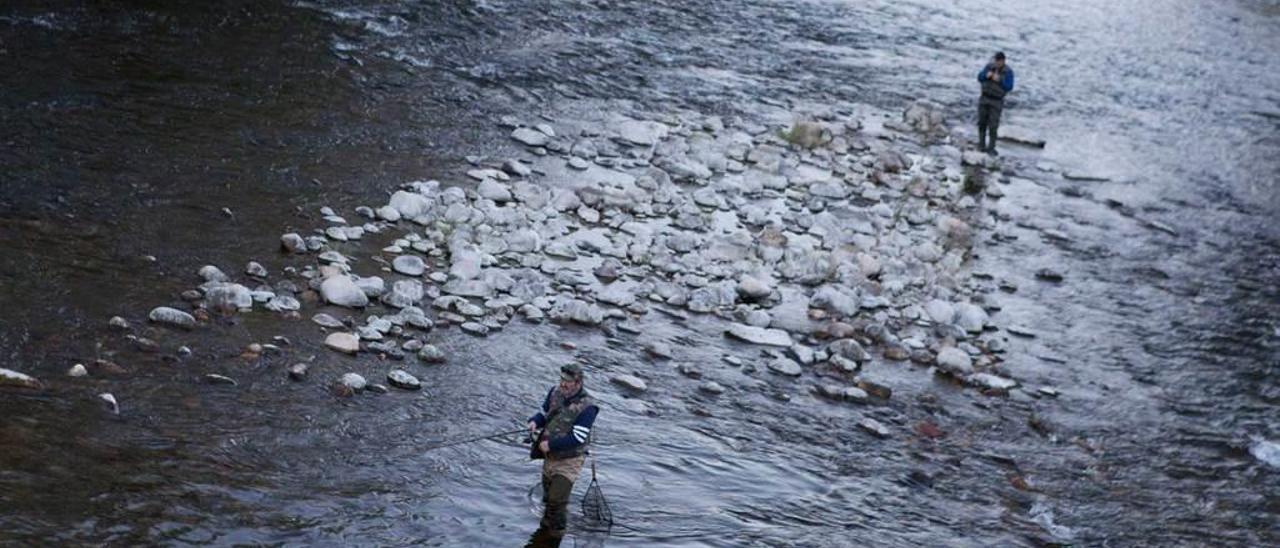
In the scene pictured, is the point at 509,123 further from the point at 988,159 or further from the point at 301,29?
the point at 988,159

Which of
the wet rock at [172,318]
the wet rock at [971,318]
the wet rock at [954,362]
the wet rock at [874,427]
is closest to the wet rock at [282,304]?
the wet rock at [172,318]

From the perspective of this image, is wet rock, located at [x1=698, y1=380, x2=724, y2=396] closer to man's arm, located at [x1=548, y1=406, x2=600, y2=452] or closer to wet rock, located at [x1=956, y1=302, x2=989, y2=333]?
man's arm, located at [x1=548, y1=406, x2=600, y2=452]

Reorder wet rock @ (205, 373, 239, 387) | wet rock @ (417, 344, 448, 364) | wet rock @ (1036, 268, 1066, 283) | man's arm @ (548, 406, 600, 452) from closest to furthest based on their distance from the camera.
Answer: man's arm @ (548, 406, 600, 452)
wet rock @ (205, 373, 239, 387)
wet rock @ (417, 344, 448, 364)
wet rock @ (1036, 268, 1066, 283)

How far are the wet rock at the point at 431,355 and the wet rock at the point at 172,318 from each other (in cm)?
176

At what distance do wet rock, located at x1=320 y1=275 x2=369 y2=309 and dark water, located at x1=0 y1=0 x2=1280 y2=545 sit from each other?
0.70m

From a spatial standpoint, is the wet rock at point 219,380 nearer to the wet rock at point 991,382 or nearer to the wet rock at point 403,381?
the wet rock at point 403,381

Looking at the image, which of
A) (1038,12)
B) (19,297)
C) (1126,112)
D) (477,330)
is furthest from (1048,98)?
(19,297)

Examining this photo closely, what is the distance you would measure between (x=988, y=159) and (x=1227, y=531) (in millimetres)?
8880

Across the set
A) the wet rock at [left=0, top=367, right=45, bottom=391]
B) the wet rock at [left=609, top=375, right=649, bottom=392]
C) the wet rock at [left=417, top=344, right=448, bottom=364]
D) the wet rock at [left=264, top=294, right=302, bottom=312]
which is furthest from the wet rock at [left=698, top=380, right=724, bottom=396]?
the wet rock at [left=0, top=367, right=45, bottom=391]

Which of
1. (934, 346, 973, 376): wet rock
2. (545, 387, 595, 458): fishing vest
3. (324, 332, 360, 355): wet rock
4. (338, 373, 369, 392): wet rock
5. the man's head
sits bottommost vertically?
(934, 346, 973, 376): wet rock

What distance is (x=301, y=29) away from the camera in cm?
2020

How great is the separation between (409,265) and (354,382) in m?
2.47

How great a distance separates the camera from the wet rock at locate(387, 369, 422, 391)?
10.9 m

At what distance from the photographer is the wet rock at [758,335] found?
1309 centimetres
